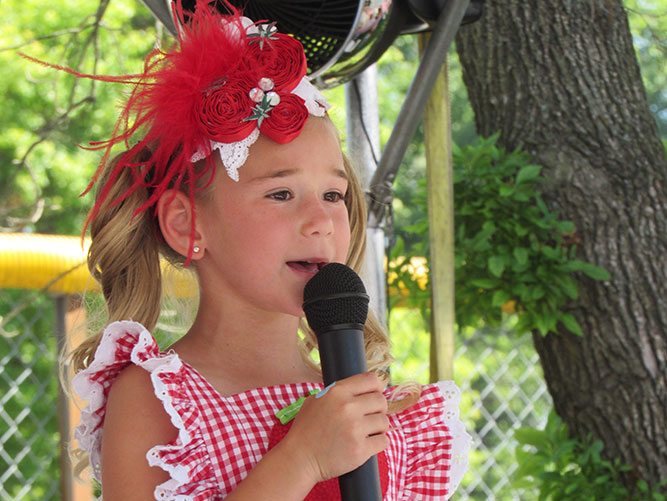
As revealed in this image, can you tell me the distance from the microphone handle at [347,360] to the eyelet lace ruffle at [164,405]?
221mm

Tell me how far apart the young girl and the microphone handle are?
6cm

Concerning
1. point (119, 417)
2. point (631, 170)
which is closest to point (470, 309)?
point (631, 170)

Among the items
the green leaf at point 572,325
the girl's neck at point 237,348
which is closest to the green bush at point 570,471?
the green leaf at point 572,325

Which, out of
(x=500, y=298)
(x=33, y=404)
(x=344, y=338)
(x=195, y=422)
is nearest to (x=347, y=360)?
(x=344, y=338)

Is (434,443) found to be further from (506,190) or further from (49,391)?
(49,391)

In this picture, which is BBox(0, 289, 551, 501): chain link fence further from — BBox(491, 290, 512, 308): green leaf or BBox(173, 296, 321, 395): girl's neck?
BBox(173, 296, 321, 395): girl's neck

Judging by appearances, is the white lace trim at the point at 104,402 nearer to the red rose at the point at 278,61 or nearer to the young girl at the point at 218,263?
the young girl at the point at 218,263

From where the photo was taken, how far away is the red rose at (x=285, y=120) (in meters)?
1.08

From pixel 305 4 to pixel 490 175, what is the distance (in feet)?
2.44

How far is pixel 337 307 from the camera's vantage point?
0.90 m

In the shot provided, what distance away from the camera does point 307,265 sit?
108 cm

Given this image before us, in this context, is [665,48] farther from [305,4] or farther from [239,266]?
[239,266]

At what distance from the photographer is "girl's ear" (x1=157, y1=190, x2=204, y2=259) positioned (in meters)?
1.15

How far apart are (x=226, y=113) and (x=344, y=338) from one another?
0.36 m
